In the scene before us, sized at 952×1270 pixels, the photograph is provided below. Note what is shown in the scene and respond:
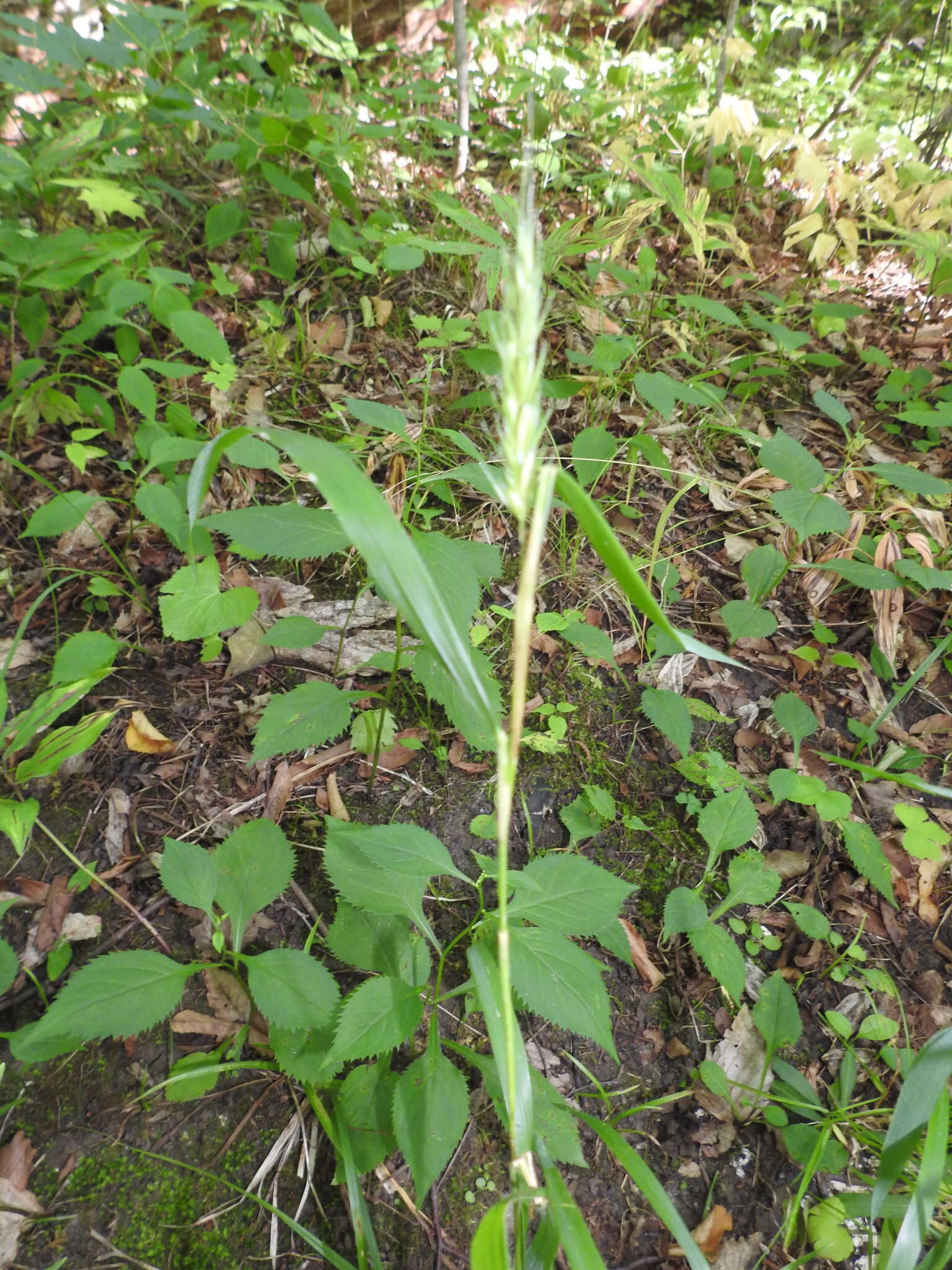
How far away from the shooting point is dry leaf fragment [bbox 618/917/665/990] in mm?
1490

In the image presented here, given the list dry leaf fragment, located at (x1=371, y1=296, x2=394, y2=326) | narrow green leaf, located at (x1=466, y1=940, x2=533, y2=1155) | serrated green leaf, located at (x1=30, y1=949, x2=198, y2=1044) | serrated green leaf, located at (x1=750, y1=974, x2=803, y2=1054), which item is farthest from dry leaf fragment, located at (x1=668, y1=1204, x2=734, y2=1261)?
dry leaf fragment, located at (x1=371, y1=296, x2=394, y2=326)

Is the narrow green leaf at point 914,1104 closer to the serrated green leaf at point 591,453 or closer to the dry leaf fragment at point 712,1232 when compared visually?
the dry leaf fragment at point 712,1232

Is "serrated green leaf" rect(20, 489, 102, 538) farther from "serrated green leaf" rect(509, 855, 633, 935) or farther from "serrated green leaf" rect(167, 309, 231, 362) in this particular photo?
"serrated green leaf" rect(509, 855, 633, 935)

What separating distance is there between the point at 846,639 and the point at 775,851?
2.52 feet

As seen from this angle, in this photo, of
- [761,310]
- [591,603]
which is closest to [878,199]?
[761,310]

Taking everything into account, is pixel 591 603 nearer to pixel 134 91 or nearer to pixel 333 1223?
pixel 333 1223

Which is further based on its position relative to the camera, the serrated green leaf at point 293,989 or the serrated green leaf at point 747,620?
the serrated green leaf at point 747,620

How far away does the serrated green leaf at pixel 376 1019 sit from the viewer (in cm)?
107

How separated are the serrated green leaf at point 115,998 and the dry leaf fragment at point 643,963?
906 millimetres

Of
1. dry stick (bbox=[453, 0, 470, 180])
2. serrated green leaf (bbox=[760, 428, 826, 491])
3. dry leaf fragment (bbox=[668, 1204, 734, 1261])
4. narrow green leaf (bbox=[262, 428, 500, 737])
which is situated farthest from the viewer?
dry stick (bbox=[453, 0, 470, 180])

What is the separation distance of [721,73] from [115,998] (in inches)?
163

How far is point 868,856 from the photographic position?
62.4 inches

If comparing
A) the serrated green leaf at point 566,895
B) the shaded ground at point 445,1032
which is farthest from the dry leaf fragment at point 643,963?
the serrated green leaf at point 566,895

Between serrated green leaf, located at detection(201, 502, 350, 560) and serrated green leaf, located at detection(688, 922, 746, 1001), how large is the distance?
1.10 metres
